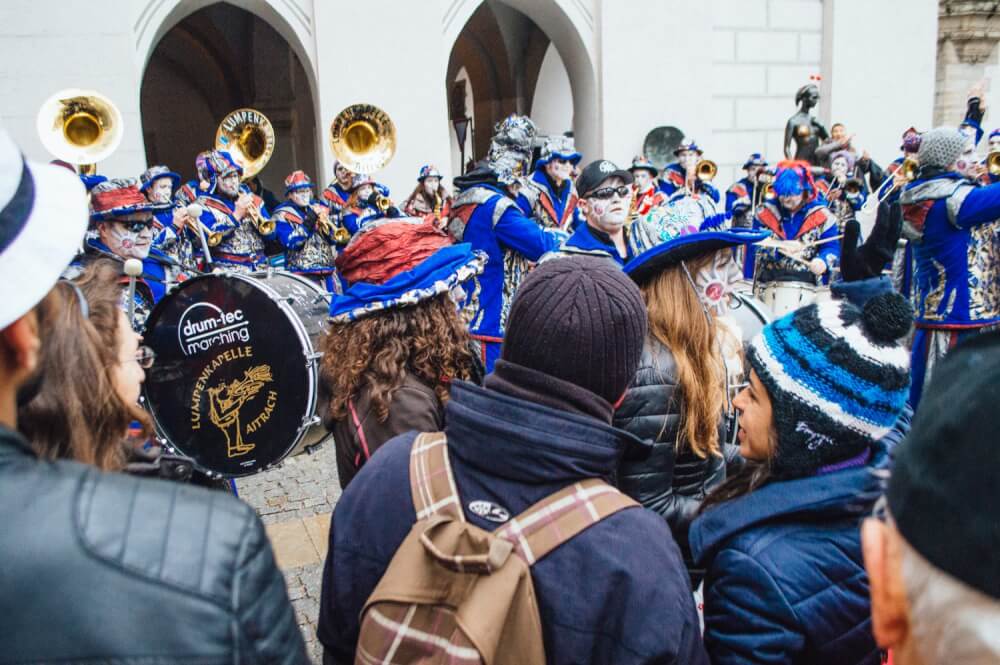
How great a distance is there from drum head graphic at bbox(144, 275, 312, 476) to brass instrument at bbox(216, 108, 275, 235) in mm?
7521

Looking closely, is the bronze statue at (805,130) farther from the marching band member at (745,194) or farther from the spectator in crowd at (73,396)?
the spectator in crowd at (73,396)

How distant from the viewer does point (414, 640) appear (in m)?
1.21

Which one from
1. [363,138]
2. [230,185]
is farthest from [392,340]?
[363,138]

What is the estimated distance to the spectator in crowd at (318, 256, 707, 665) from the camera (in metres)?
1.22

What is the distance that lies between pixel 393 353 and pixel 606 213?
242 centimetres

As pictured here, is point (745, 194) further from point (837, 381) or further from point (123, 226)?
point (837, 381)

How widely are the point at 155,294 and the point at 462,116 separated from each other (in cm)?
1715

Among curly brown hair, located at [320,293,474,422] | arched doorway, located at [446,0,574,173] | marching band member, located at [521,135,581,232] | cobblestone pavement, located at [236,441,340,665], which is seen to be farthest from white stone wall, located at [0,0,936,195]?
curly brown hair, located at [320,293,474,422]

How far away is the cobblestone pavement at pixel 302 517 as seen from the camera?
3.47 m

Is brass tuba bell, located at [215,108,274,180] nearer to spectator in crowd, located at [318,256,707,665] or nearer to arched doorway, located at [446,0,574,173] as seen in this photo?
arched doorway, located at [446,0,574,173]

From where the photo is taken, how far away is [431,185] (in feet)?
33.4

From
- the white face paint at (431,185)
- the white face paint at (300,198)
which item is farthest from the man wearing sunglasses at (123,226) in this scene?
the white face paint at (431,185)

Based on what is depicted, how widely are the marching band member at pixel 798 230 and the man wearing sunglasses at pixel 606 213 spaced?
119 inches

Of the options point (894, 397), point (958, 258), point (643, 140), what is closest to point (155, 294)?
point (894, 397)
